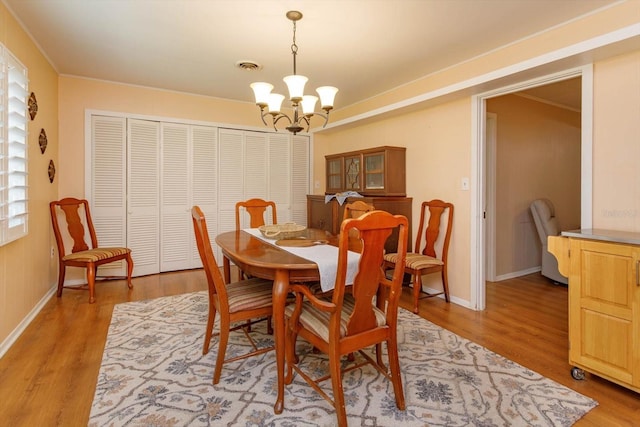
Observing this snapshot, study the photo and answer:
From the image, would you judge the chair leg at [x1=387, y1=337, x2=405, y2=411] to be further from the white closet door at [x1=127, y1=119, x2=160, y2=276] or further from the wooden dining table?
the white closet door at [x1=127, y1=119, x2=160, y2=276]

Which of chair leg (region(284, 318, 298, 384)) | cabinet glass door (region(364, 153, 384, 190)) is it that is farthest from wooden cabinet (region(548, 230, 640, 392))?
cabinet glass door (region(364, 153, 384, 190))

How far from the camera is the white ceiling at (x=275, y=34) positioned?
7.53 ft

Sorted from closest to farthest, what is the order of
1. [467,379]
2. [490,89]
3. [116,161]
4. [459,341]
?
[467,379] → [459,341] → [490,89] → [116,161]

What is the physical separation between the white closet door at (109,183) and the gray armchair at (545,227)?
16.9ft

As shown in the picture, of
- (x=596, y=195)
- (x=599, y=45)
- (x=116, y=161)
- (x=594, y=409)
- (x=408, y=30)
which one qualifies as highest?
(x=408, y=30)

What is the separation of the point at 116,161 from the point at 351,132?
3.11m

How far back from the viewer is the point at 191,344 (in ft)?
7.98

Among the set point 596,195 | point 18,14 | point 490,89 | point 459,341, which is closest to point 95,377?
point 459,341

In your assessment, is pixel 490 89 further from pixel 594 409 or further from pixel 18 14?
pixel 18 14

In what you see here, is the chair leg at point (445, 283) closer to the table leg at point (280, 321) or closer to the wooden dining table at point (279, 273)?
the wooden dining table at point (279, 273)

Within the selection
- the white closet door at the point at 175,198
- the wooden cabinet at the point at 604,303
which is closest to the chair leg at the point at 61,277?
the white closet door at the point at 175,198

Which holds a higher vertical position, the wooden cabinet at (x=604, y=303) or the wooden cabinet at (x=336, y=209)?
the wooden cabinet at (x=336, y=209)

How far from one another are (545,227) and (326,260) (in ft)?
11.9

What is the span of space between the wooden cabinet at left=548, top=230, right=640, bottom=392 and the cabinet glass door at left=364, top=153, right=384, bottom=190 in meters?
2.06
